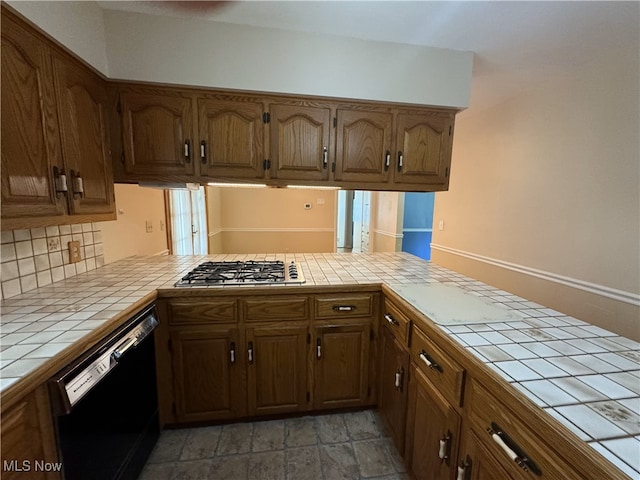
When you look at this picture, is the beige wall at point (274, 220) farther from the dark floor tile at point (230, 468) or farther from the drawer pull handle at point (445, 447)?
the drawer pull handle at point (445, 447)

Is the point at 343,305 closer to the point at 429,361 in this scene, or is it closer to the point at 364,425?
the point at 429,361

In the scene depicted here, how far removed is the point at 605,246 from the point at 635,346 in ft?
4.45

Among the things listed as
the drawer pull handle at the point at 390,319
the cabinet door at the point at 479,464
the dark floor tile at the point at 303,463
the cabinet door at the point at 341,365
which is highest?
the drawer pull handle at the point at 390,319

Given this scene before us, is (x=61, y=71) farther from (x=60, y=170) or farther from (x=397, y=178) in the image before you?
(x=397, y=178)

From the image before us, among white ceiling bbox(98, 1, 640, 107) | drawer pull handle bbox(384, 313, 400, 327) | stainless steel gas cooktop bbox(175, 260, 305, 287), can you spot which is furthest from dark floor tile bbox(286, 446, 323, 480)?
white ceiling bbox(98, 1, 640, 107)

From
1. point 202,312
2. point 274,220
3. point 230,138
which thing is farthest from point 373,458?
point 274,220

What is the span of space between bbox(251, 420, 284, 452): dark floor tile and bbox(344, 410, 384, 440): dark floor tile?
0.42m

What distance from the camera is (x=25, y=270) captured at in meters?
1.37

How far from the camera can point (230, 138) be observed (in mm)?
1777

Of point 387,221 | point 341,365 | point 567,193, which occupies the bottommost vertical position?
point 341,365

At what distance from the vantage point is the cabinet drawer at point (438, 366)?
0.95 m

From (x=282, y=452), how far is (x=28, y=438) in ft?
3.90

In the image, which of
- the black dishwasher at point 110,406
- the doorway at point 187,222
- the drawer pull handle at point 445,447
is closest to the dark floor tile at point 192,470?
the black dishwasher at point 110,406

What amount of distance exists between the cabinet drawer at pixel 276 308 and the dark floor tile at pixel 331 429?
2.37 ft
